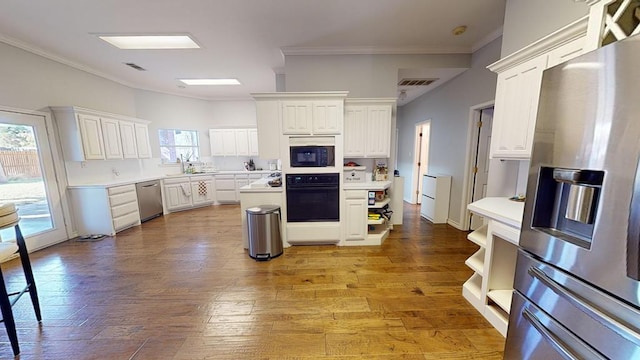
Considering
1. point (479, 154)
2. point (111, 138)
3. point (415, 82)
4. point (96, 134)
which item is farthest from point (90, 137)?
point (479, 154)

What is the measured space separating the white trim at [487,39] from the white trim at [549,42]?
63.0 inches

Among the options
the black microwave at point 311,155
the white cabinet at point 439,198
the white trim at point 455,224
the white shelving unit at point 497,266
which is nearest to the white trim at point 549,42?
the white shelving unit at point 497,266

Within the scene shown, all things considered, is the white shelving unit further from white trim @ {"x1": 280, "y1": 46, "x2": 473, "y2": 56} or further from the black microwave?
white trim @ {"x1": 280, "y1": 46, "x2": 473, "y2": 56}

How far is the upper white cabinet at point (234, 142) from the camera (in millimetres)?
6156

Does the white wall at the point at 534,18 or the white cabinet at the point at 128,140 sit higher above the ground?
the white wall at the point at 534,18

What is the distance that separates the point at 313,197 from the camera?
3193 mm

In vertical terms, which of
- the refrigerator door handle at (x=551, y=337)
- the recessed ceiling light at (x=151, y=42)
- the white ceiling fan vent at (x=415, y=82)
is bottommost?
the refrigerator door handle at (x=551, y=337)

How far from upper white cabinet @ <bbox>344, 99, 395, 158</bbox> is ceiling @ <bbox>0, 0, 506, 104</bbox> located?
935mm

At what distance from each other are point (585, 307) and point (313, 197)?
2602mm

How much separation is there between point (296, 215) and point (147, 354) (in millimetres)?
2047

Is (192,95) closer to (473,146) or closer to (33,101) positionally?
(33,101)

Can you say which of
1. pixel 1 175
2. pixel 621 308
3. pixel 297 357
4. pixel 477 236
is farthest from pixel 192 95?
pixel 621 308

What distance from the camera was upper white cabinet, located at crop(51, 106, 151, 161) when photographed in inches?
141

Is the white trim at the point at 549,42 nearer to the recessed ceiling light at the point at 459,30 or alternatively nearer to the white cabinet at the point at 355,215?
the recessed ceiling light at the point at 459,30
